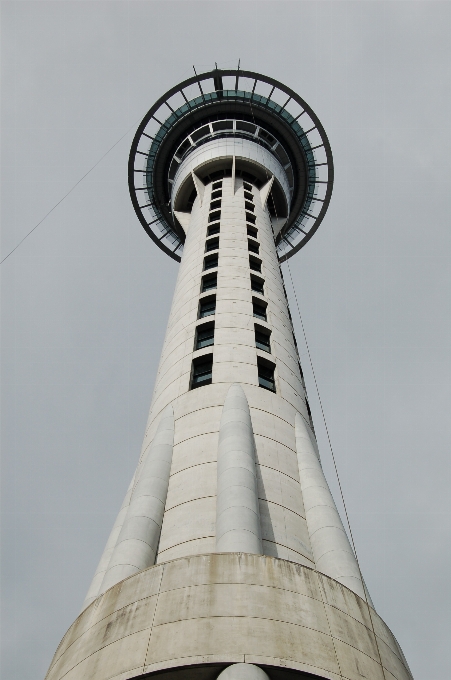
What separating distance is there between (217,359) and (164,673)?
53.3 feet

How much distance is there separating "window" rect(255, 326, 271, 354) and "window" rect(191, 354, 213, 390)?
2.89 metres

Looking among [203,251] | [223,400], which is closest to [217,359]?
[223,400]

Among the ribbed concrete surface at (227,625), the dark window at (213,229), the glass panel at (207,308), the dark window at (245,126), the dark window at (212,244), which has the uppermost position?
the dark window at (245,126)

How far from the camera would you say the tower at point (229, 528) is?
14984 mm

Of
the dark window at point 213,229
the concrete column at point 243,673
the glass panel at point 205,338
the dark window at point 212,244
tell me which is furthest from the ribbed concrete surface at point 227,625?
the dark window at point 213,229

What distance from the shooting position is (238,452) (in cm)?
2225

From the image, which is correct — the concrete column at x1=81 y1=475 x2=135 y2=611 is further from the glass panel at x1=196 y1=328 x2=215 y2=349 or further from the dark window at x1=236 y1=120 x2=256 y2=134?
the dark window at x1=236 y1=120 x2=256 y2=134

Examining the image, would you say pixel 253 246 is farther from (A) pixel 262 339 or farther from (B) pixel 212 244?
(A) pixel 262 339

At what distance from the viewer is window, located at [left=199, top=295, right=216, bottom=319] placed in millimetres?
34562

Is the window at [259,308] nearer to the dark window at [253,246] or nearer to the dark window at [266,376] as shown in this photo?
the dark window at [266,376]

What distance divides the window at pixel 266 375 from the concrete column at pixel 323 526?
11.9 ft

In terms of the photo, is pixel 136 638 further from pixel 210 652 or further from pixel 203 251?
pixel 203 251

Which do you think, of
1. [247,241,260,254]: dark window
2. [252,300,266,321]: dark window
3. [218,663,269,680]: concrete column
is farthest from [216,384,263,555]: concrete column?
[247,241,260,254]: dark window

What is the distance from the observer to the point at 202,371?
97.4 feet
